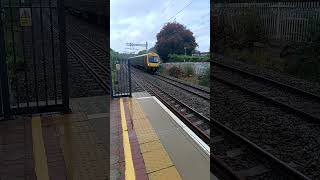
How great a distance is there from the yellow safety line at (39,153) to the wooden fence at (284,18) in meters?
13.9

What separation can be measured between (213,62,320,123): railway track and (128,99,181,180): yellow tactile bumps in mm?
3691

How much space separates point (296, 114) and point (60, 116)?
5469 mm

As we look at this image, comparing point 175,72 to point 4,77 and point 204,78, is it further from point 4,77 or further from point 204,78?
point 4,77

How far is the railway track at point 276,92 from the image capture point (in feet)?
27.7

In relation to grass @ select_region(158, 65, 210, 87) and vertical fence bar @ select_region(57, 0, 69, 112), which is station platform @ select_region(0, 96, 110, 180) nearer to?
vertical fence bar @ select_region(57, 0, 69, 112)

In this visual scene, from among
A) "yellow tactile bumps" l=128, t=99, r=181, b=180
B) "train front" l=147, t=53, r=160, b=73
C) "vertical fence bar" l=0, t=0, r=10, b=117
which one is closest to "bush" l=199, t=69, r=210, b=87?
"yellow tactile bumps" l=128, t=99, r=181, b=180

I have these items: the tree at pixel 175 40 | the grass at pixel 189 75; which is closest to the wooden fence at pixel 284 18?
the tree at pixel 175 40

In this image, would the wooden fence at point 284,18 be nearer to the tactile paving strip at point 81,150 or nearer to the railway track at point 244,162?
the railway track at point 244,162

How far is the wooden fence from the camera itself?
53.2 feet

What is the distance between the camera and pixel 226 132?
23.7 feet

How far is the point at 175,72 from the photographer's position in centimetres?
2252

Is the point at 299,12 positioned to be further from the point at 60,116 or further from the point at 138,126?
the point at 60,116

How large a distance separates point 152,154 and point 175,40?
541 inches

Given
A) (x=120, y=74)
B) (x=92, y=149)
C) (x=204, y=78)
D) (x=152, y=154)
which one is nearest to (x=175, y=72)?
(x=204, y=78)
